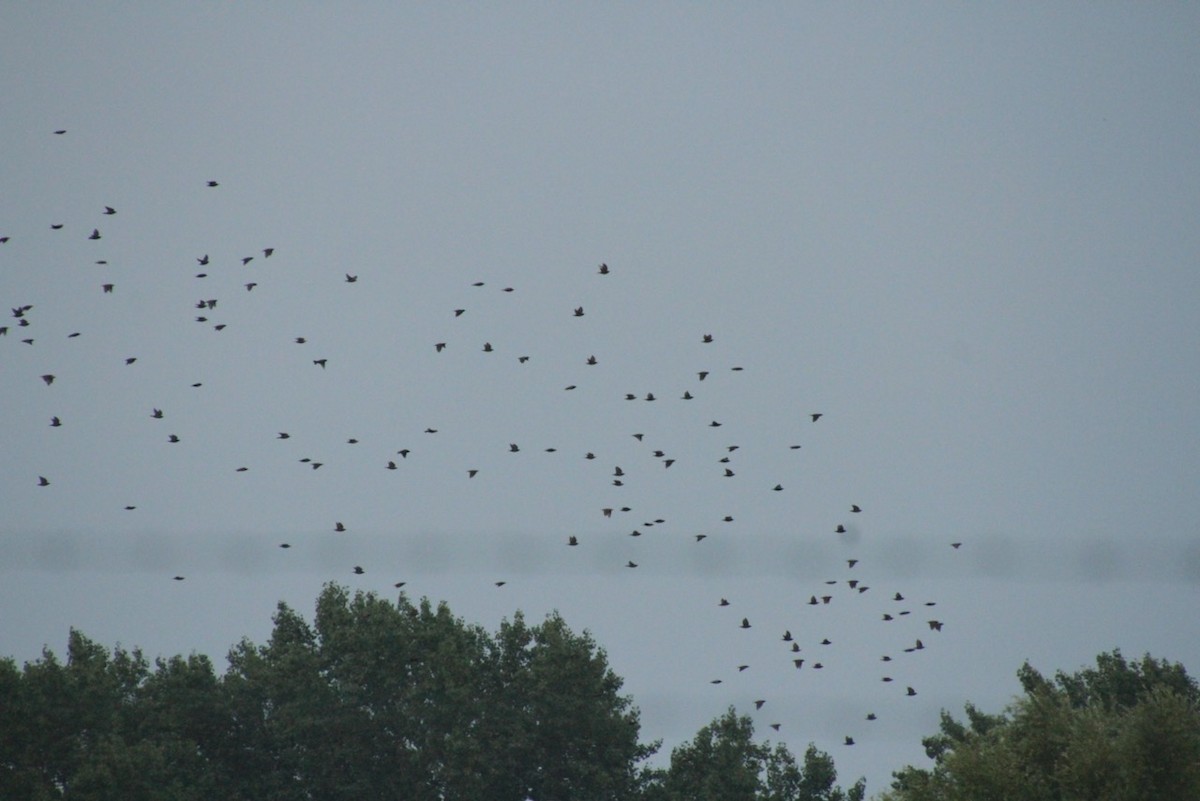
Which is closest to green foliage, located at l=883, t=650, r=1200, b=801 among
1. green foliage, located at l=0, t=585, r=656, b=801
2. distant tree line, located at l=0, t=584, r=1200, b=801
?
distant tree line, located at l=0, t=584, r=1200, b=801

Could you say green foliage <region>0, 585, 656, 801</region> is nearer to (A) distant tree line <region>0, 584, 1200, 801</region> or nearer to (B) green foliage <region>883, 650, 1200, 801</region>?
(A) distant tree line <region>0, 584, 1200, 801</region>

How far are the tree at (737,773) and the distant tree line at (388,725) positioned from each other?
0.22 feet

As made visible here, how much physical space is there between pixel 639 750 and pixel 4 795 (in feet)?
70.7

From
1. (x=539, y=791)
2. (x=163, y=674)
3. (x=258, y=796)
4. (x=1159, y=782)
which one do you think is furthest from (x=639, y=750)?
(x=1159, y=782)

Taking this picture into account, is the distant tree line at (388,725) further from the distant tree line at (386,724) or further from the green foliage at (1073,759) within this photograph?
the green foliage at (1073,759)

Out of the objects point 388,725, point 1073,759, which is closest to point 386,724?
point 388,725

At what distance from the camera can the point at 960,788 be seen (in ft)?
142

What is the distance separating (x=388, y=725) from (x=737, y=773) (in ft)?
42.5

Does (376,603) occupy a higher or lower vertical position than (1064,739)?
higher

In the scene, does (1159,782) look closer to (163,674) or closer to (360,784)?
(360,784)

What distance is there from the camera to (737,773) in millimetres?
57156

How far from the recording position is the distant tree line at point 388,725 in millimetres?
55844

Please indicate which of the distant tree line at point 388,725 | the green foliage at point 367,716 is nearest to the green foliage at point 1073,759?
the distant tree line at point 388,725

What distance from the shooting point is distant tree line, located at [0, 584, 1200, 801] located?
55844mm
